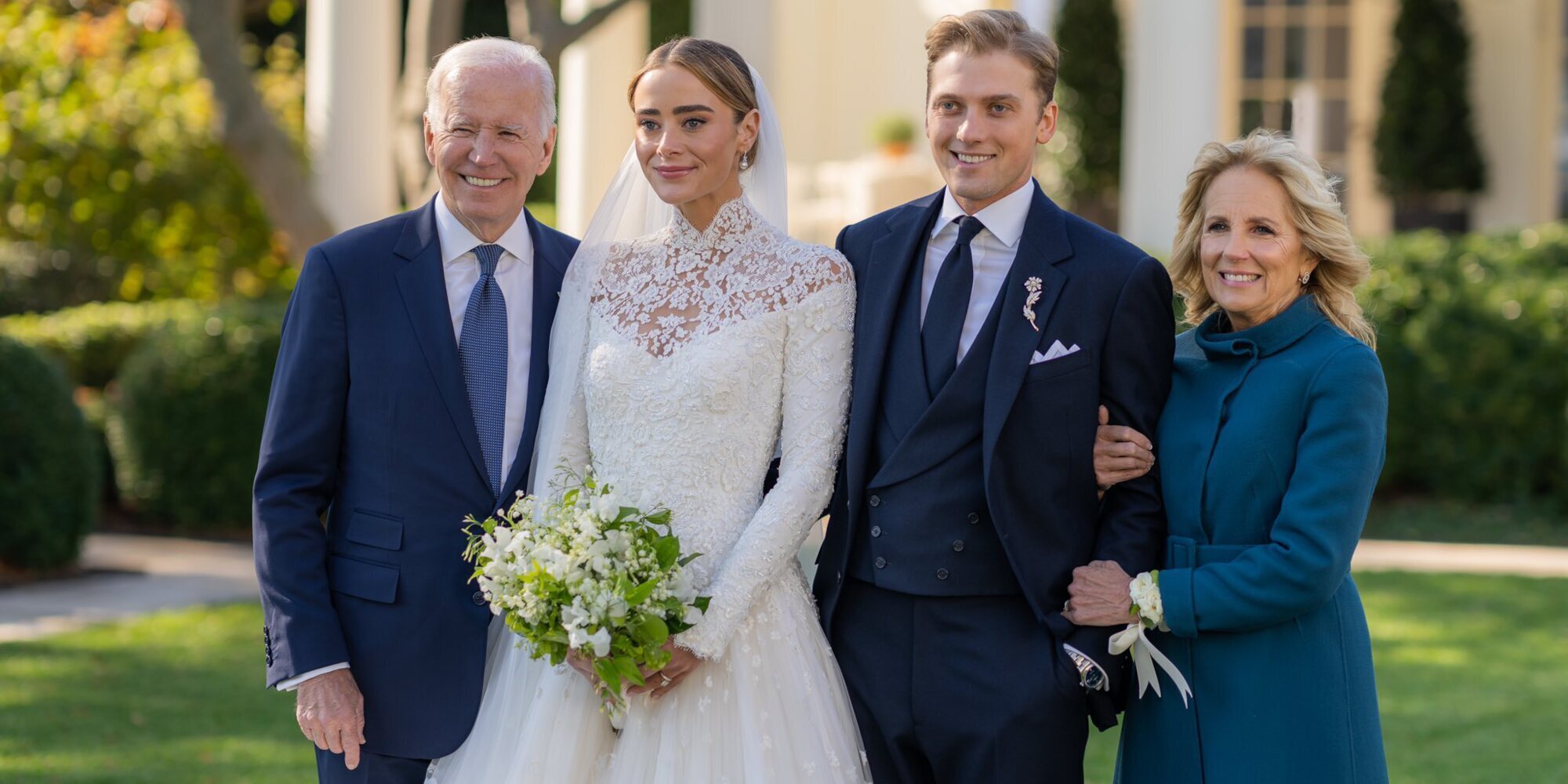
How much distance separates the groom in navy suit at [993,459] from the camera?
3.37 m

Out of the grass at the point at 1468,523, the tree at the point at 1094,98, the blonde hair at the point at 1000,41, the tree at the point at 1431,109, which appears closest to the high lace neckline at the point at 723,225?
the blonde hair at the point at 1000,41

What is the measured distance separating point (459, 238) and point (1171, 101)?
972 cm

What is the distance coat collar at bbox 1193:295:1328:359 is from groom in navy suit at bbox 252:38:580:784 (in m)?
1.59

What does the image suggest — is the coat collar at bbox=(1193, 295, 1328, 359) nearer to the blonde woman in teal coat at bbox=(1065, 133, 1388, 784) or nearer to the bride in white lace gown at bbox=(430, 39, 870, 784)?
the blonde woman in teal coat at bbox=(1065, 133, 1388, 784)

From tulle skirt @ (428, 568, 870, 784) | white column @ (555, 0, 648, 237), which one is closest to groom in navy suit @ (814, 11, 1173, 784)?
tulle skirt @ (428, 568, 870, 784)

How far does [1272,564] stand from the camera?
3.18 meters

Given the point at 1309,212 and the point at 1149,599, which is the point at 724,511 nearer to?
the point at 1149,599

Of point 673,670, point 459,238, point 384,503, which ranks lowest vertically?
point 673,670

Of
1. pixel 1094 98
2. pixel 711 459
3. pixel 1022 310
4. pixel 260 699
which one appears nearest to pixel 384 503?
pixel 711 459

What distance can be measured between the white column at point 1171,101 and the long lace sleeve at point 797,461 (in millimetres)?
9099

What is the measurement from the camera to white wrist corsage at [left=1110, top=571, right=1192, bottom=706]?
3291mm

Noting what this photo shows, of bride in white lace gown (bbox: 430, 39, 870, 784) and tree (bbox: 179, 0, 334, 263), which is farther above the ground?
tree (bbox: 179, 0, 334, 263)

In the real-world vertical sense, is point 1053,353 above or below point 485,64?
below

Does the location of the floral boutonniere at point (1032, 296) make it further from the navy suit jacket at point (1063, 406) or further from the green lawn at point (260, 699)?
the green lawn at point (260, 699)
